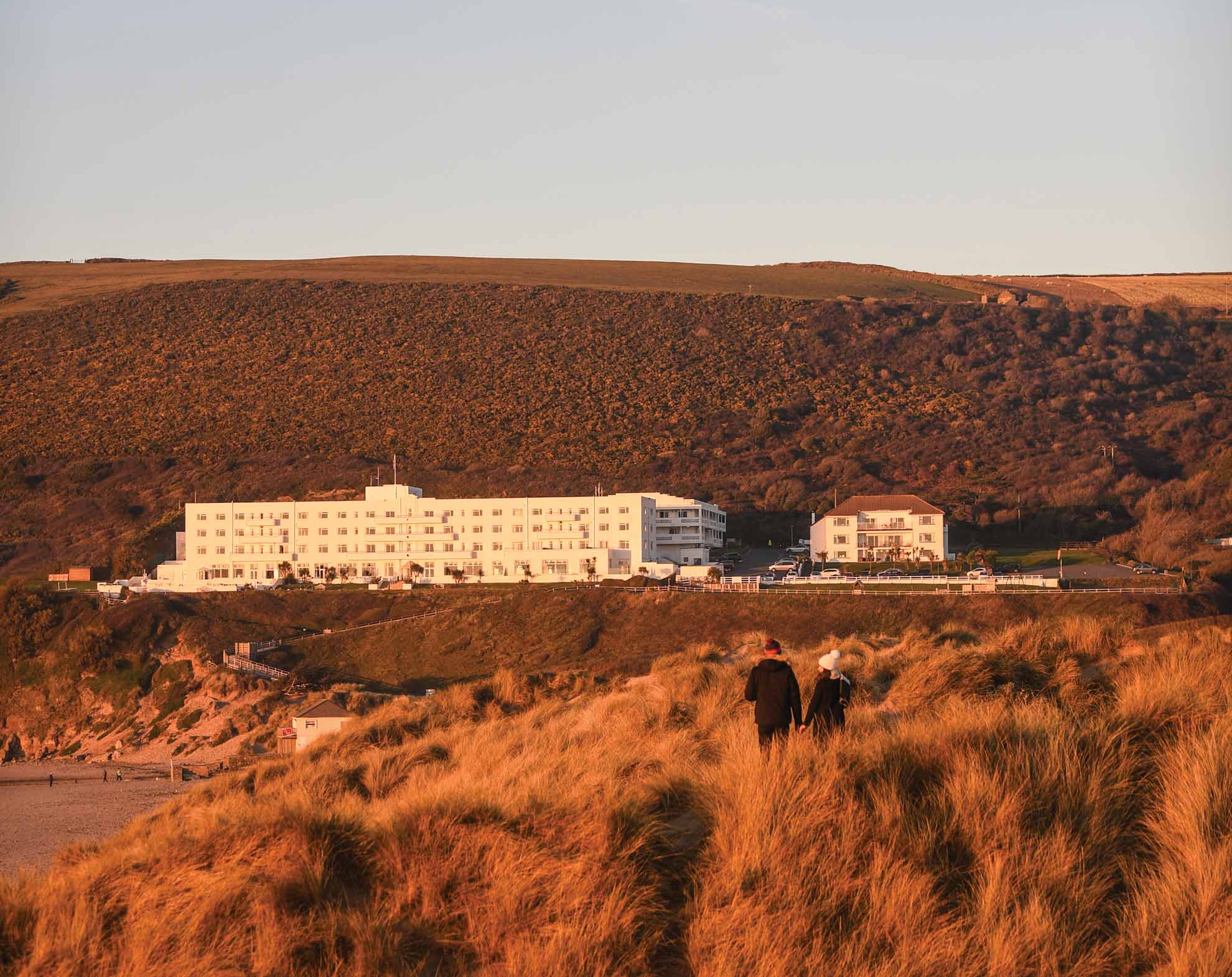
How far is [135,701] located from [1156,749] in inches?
2053

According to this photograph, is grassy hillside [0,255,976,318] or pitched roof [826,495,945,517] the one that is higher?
grassy hillside [0,255,976,318]

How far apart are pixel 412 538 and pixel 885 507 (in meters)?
26.2

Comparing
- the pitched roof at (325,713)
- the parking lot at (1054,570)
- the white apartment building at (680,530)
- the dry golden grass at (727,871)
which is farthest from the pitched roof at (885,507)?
the dry golden grass at (727,871)

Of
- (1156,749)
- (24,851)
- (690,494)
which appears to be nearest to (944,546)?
(690,494)

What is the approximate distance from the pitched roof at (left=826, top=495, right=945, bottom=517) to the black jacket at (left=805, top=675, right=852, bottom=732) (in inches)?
2693

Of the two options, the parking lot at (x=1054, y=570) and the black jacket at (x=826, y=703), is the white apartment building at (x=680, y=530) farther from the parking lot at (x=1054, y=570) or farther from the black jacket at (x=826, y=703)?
the black jacket at (x=826, y=703)

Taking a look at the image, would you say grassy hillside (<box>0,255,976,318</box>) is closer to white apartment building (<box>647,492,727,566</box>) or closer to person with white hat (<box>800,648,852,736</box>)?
white apartment building (<box>647,492,727,566</box>)

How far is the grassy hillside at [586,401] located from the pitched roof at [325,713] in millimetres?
41821

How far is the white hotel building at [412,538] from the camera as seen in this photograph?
254ft

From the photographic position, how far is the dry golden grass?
796 centimetres

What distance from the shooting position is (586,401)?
12588 centimetres

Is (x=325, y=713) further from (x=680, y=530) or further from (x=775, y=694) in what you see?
(x=680, y=530)

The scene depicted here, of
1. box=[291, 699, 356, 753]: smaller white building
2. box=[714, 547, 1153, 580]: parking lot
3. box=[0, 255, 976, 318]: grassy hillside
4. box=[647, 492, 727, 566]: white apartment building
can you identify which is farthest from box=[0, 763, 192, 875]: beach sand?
box=[0, 255, 976, 318]: grassy hillside

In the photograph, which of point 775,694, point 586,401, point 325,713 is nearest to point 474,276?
point 586,401
